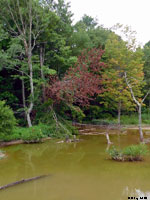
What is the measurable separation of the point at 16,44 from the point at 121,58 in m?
9.67

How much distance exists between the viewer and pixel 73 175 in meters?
7.21

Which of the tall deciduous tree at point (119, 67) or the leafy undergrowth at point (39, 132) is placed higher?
the tall deciduous tree at point (119, 67)

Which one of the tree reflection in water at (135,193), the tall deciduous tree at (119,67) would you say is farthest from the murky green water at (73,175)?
the tall deciduous tree at (119,67)

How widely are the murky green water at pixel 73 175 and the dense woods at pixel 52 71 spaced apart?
310 cm

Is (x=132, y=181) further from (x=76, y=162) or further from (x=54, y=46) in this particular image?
(x=54, y=46)

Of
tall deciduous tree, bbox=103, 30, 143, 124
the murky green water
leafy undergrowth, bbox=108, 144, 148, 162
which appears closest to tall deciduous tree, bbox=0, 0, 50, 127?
the murky green water

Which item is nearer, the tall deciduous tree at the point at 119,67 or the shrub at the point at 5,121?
the shrub at the point at 5,121

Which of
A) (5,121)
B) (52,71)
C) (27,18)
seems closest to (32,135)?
(5,121)

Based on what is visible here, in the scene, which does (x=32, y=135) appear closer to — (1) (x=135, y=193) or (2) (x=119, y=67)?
(1) (x=135, y=193)

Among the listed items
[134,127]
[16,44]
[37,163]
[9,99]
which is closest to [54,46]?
[16,44]

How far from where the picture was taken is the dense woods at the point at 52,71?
48.8 ft

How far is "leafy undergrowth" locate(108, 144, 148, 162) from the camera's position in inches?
323

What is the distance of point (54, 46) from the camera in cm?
1828

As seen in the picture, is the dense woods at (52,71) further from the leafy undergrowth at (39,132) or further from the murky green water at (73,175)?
the murky green water at (73,175)
